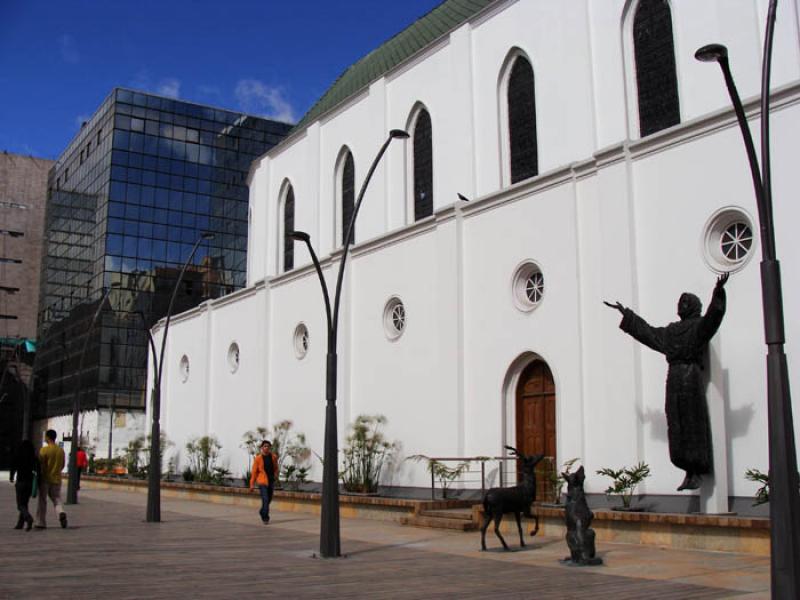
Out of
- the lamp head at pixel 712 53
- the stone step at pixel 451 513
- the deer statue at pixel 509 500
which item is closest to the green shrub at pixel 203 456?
the stone step at pixel 451 513

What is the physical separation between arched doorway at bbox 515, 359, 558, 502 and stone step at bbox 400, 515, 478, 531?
7.27 ft

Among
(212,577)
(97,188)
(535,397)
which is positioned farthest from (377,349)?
(97,188)

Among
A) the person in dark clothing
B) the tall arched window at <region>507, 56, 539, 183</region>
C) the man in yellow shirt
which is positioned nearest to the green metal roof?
the tall arched window at <region>507, 56, 539, 183</region>

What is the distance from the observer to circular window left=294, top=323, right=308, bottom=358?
27906 mm

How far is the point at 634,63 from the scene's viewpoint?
744 inches

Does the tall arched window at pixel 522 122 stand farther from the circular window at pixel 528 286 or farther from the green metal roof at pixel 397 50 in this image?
the green metal roof at pixel 397 50

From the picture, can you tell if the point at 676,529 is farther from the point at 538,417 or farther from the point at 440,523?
the point at 538,417

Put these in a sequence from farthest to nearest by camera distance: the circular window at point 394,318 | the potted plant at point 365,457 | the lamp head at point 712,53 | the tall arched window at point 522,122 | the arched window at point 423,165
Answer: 1. the arched window at point 423,165
2. the circular window at point 394,318
3. the potted plant at point 365,457
4. the tall arched window at point 522,122
5. the lamp head at point 712,53

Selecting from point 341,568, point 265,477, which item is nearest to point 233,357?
point 265,477

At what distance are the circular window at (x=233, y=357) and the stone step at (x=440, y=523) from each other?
14975mm

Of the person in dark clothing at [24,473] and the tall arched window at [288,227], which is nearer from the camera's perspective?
the person in dark clothing at [24,473]

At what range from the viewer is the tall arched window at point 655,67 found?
18.2m

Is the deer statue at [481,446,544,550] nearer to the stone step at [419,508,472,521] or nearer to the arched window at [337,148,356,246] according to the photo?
the stone step at [419,508,472,521]

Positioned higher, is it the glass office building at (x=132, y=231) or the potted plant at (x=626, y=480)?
the glass office building at (x=132, y=231)
